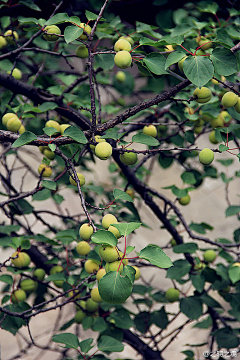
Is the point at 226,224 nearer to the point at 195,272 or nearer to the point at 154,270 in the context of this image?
the point at 154,270

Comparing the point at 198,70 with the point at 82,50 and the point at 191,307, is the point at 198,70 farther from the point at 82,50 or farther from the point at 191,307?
the point at 191,307

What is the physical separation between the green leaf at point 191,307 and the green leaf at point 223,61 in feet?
2.32

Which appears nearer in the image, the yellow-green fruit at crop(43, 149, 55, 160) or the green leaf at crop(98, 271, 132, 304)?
the green leaf at crop(98, 271, 132, 304)

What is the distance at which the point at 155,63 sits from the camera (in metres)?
0.65

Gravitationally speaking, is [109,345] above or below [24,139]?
below

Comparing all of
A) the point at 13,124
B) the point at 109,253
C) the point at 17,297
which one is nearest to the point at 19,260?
the point at 17,297

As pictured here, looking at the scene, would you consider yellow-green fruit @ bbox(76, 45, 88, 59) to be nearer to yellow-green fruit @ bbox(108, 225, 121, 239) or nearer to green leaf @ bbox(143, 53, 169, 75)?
green leaf @ bbox(143, 53, 169, 75)

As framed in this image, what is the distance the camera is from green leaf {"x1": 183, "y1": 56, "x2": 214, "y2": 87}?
57cm

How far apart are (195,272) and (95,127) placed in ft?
1.98

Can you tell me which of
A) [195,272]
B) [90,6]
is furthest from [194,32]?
[195,272]

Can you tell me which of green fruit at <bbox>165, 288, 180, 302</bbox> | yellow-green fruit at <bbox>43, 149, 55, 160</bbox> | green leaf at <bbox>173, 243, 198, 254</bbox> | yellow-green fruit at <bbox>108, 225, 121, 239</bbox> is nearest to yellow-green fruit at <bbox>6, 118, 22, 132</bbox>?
yellow-green fruit at <bbox>43, 149, 55, 160</bbox>

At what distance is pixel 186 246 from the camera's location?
94 cm

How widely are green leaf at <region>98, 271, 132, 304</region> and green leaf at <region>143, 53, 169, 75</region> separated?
0.41 meters

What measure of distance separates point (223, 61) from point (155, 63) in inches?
5.3
